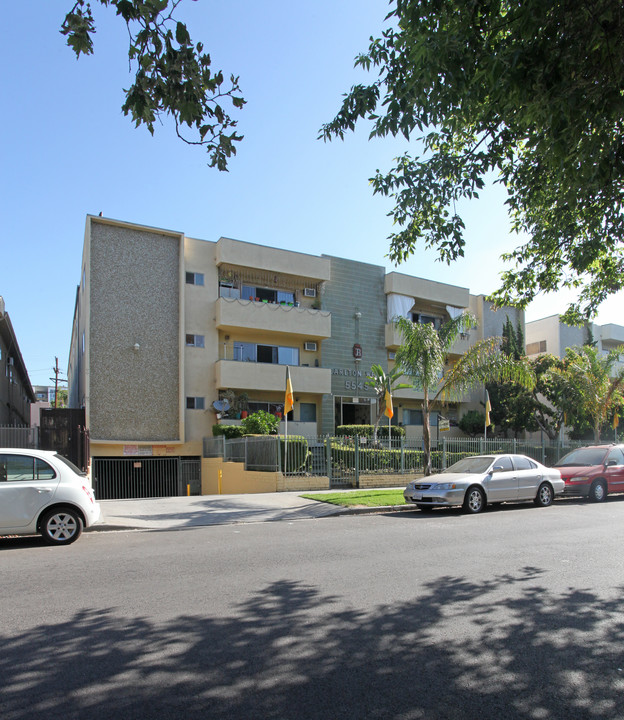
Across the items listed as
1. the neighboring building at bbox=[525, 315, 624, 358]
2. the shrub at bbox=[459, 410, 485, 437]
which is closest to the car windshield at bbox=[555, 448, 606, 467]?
the shrub at bbox=[459, 410, 485, 437]

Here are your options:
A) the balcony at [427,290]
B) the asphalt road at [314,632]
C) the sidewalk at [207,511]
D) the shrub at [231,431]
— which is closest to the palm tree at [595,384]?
the balcony at [427,290]

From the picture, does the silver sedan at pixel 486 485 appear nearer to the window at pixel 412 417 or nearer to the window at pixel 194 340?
the window at pixel 194 340

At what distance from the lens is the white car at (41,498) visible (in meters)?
9.34

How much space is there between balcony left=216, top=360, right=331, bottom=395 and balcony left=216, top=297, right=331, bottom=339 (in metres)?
1.73

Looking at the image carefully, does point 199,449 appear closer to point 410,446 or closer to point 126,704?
point 410,446

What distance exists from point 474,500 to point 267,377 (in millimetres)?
14700

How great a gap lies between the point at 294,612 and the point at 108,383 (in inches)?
839

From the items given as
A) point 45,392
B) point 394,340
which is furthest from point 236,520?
point 45,392

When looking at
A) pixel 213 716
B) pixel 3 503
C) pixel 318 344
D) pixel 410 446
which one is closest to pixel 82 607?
pixel 213 716

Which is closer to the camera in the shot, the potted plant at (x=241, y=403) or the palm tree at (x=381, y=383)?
the potted plant at (x=241, y=403)

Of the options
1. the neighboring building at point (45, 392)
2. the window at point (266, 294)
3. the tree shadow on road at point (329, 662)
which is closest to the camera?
the tree shadow on road at point (329, 662)

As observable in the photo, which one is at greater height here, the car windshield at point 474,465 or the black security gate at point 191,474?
the car windshield at point 474,465

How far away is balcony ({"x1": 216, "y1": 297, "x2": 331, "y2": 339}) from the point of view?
2714 cm

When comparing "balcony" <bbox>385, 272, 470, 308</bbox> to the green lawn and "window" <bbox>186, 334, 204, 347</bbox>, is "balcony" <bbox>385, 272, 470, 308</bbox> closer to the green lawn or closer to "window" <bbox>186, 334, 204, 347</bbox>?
"window" <bbox>186, 334, 204, 347</bbox>
